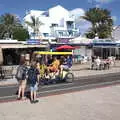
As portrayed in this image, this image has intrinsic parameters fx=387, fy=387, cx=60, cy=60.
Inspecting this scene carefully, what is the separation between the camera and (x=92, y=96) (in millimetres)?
16266

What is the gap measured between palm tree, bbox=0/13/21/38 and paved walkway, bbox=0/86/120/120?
3058 inches

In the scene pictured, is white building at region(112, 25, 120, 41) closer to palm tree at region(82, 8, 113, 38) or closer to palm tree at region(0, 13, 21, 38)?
palm tree at region(82, 8, 113, 38)

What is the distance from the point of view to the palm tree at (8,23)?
303 ft

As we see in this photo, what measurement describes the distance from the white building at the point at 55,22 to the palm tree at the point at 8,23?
674cm

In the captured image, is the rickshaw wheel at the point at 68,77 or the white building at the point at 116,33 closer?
the rickshaw wheel at the point at 68,77

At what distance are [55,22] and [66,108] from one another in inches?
3991

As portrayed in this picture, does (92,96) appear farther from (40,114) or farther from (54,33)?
(54,33)

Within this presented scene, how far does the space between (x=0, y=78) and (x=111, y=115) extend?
15573 millimetres

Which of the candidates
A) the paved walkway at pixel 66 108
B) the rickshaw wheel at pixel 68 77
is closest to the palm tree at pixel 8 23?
the rickshaw wheel at pixel 68 77

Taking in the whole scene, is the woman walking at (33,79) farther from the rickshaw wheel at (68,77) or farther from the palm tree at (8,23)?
the palm tree at (8,23)

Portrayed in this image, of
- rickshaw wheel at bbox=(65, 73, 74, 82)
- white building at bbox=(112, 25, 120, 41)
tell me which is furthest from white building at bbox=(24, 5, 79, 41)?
rickshaw wheel at bbox=(65, 73, 74, 82)

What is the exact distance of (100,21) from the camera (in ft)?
247

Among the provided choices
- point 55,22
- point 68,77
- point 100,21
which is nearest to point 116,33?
point 100,21

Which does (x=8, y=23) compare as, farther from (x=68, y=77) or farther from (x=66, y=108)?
(x=66, y=108)
